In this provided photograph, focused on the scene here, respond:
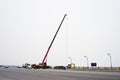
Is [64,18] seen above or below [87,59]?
above

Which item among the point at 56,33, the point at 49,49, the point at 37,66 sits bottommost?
the point at 37,66

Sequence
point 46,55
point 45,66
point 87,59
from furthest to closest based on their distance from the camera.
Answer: point 87,59 < point 46,55 < point 45,66

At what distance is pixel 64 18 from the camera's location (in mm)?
108188

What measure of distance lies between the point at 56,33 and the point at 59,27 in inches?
138

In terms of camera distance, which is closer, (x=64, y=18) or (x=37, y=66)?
(x=37, y=66)

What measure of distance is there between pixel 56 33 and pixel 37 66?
73.4 ft

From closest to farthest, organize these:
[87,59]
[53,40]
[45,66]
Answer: [45,66]
[53,40]
[87,59]

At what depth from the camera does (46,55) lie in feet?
324

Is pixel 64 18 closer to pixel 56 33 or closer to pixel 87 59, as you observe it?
pixel 56 33

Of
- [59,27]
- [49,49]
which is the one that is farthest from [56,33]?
[49,49]

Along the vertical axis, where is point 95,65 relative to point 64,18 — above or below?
below

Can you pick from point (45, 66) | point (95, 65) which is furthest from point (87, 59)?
point (45, 66)

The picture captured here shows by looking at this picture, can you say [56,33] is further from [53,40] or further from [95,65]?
[95,65]

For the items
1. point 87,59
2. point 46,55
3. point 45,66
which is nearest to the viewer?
point 45,66
